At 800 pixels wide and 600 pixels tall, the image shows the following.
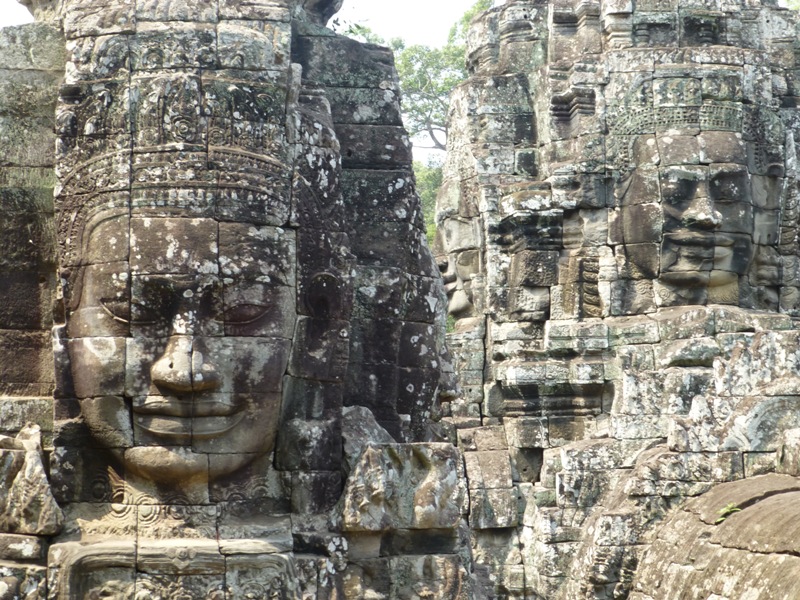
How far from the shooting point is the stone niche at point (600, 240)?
17.6m

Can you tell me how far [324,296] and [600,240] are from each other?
10.5 metres

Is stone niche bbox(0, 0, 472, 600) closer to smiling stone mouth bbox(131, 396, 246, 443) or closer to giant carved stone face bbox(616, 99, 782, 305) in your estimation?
smiling stone mouth bbox(131, 396, 246, 443)

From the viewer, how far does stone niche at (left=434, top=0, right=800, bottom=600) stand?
17578 millimetres

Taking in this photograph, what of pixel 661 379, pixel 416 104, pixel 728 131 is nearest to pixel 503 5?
pixel 728 131

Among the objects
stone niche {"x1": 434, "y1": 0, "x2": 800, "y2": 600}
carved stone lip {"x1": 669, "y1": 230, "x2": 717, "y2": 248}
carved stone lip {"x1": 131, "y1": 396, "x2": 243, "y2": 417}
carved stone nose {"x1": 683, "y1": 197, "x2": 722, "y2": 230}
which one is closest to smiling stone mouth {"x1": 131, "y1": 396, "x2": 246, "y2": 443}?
carved stone lip {"x1": 131, "y1": 396, "x2": 243, "y2": 417}

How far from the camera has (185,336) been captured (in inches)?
313

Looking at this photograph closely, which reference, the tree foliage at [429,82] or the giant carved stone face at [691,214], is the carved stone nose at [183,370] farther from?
the tree foliage at [429,82]

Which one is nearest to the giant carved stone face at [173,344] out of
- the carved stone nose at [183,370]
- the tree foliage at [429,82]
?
the carved stone nose at [183,370]

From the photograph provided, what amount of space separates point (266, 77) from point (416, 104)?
28.4m

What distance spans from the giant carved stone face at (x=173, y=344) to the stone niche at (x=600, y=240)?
8.60 meters

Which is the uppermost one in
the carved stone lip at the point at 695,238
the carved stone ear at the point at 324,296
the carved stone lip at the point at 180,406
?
the carved stone lip at the point at 695,238

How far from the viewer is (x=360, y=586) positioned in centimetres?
834

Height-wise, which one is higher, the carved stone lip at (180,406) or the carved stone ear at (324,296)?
the carved stone ear at (324,296)

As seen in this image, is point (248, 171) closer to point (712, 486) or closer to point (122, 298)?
point (122, 298)
